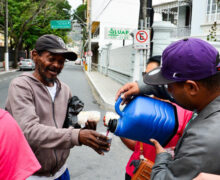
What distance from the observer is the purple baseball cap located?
1.01 metres

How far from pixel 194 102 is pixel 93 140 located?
0.60 m

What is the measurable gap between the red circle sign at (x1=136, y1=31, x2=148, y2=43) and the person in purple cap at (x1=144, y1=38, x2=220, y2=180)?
6.83 metres

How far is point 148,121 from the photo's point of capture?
1.27m

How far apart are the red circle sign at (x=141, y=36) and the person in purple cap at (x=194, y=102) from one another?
683cm

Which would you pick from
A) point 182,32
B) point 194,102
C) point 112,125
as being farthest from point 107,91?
point 194,102

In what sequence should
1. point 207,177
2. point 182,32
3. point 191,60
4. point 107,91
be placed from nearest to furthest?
point 207,177 → point 191,60 → point 107,91 → point 182,32

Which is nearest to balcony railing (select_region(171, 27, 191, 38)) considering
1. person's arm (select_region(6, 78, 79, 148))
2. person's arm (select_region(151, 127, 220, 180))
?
person's arm (select_region(6, 78, 79, 148))

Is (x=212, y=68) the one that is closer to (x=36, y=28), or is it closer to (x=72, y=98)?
(x=72, y=98)

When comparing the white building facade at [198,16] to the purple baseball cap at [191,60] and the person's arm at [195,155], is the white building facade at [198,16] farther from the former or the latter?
the person's arm at [195,155]

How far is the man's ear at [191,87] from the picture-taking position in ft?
3.44

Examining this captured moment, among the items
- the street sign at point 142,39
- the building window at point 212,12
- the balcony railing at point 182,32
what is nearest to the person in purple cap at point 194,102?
the street sign at point 142,39

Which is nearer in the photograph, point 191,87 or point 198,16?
point 191,87

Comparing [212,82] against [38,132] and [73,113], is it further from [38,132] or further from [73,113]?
[73,113]

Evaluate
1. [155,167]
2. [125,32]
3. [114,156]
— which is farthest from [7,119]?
[125,32]
